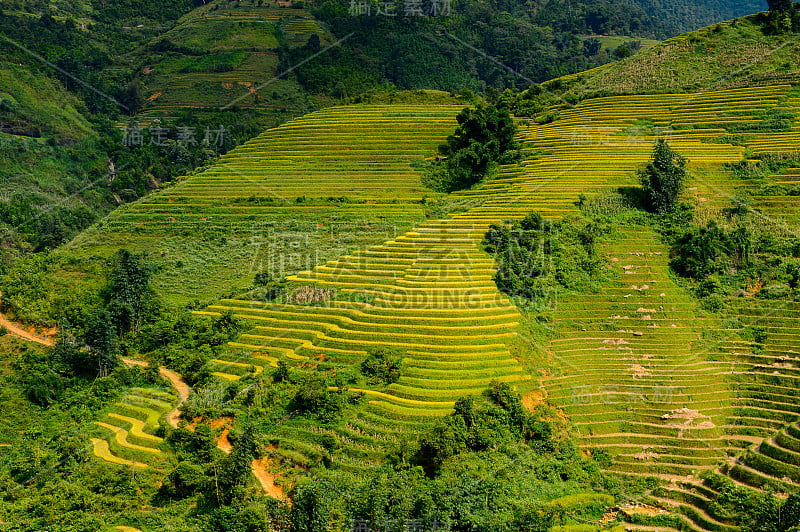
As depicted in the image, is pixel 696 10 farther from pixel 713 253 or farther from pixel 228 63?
pixel 713 253

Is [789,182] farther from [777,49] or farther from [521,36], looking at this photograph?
[521,36]

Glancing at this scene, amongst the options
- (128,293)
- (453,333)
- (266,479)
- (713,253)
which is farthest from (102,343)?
(713,253)

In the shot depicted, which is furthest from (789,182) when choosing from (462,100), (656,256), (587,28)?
(587,28)

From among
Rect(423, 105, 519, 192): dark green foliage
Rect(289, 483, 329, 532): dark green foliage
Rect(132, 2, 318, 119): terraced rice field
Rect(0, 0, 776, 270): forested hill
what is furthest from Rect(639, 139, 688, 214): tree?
Rect(132, 2, 318, 119): terraced rice field

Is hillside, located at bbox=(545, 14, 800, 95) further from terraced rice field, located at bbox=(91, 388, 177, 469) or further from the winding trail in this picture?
terraced rice field, located at bbox=(91, 388, 177, 469)

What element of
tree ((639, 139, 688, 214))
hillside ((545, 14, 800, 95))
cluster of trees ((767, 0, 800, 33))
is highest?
cluster of trees ((767, 0, 800, 33))

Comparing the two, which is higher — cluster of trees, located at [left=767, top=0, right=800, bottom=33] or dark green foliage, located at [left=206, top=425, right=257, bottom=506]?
cluster of trees, located at [left=767, top=0, right=800, bottom=33]
